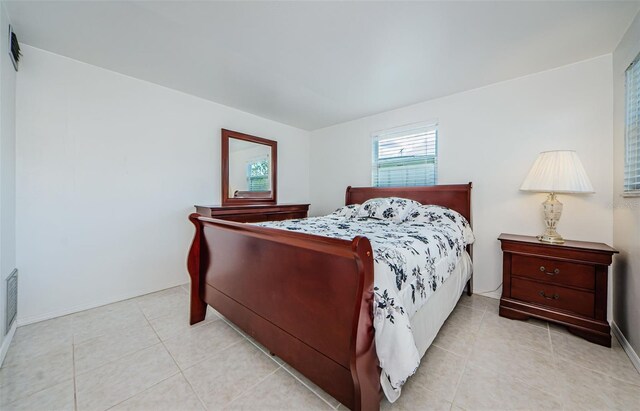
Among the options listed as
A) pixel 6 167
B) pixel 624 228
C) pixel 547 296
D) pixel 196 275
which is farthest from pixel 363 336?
pixel 6 167

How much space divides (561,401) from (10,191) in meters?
3.79

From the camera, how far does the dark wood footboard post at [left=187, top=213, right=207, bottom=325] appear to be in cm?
200

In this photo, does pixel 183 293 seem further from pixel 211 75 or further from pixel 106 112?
pixel 211 75

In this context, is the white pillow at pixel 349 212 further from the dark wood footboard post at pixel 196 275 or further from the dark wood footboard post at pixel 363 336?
the dark wood footboard post at pixel 363 336

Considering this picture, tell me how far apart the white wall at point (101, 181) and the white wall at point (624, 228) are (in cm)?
386

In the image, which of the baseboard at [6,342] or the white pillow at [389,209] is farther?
the white pillow at [389,209]

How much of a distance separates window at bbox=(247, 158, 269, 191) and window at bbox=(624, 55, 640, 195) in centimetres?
364

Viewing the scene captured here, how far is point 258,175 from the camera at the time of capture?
12.0 feet

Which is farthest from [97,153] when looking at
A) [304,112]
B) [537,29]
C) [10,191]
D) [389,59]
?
[537,29]

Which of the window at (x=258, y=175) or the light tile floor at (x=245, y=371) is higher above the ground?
the window at (x=258, y=175)

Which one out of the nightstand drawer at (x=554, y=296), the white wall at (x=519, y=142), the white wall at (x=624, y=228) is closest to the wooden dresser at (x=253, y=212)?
the white wall at (x=519, y=142)

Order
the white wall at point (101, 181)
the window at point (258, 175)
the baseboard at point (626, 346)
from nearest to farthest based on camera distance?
the baseboard at point (626, 346) < the white wall at point (101, 181) < the window at point (258, 175)

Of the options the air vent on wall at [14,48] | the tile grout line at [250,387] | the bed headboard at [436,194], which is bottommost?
the tile grout line at [250,387]

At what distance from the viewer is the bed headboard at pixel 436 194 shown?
8.72ft
